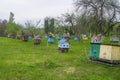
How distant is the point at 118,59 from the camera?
14.9 m

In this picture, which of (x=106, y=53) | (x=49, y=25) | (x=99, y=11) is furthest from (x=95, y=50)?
(x=49, y=25)

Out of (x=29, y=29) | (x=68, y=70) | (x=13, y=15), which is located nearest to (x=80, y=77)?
(x=68, y=70)

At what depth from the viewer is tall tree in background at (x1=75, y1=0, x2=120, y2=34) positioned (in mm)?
41156

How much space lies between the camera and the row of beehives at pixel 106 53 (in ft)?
48.1

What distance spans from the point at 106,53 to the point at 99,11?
27.3 m

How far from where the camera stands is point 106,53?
15.0m

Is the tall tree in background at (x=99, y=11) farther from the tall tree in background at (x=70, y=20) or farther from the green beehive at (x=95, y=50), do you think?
the green beehive at (x=95, y=50)

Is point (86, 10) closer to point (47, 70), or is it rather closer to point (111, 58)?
point (111, 58)

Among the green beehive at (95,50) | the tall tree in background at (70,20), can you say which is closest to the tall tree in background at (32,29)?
the tall tree in background at (70,20)

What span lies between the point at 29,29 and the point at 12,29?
8.13 metres

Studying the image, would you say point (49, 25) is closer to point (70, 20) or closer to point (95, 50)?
point (70, 20)

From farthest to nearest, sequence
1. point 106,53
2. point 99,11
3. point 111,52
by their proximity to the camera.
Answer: point 99,11 < point 106,53 < point 111,52

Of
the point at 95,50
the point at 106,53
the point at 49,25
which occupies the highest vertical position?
the point at 49,25

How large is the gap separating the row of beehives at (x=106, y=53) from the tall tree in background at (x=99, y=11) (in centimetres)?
2589
